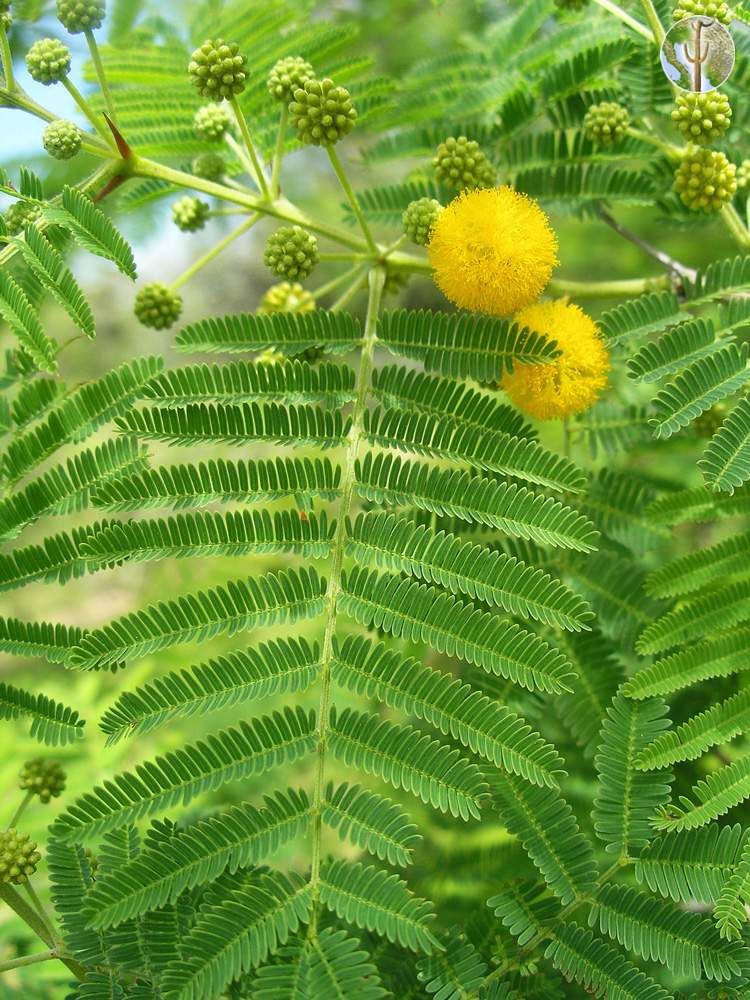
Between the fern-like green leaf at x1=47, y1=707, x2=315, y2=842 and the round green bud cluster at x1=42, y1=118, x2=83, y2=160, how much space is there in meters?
1.32

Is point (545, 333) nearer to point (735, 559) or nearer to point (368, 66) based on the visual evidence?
point (735, 559)

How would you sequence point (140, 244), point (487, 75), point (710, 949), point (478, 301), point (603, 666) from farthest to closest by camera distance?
point (140, 244) < point (487, 75) < point (603, 666) < point (478, 301) < point (710, 949)

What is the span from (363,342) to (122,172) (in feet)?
2.34

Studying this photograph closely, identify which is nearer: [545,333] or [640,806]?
[640,806]

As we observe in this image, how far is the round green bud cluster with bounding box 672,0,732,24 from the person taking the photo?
6.45 ft

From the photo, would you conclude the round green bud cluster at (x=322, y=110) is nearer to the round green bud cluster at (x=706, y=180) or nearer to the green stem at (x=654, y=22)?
the green stem at (x=654, y=22)

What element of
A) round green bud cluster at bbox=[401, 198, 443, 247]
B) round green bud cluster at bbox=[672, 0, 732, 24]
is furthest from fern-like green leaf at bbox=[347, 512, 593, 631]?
round green bud cluster at bbox=[672, 0, 732, 24]

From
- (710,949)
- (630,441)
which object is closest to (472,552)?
(710,949)

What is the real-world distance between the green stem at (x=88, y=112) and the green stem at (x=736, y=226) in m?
1.52

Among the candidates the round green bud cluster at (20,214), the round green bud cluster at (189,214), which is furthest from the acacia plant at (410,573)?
the round green bud cluster at (189,214)

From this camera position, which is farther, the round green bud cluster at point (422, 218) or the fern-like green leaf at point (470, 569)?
the round green bud cluster at point (422, 218)

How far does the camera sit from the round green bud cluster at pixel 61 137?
6.29 ft

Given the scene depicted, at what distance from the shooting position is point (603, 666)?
2.07 m

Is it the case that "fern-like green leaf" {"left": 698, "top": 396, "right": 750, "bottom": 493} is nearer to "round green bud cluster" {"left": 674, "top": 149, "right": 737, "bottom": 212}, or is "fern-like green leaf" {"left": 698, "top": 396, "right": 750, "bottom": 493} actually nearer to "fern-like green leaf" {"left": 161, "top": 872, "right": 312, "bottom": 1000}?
"round green bud cluster" {"left": 674, "top": 149, "right": 737, "bottom": 212}
